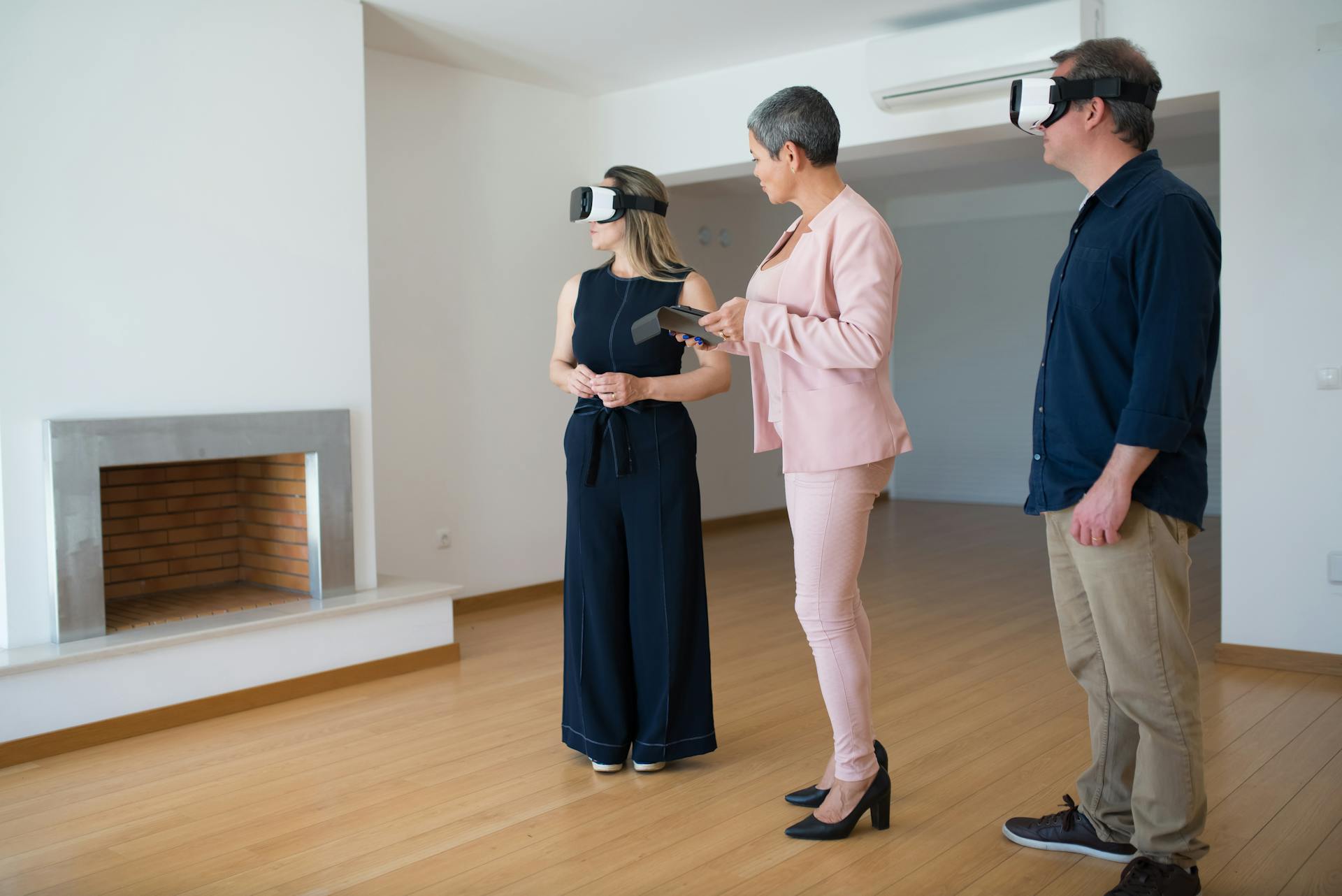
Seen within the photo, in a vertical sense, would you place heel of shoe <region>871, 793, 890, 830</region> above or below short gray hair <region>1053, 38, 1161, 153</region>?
below

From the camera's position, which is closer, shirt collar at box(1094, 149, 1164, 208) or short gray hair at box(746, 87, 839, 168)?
shirt collar at box(1094, 149, 1164, 208)

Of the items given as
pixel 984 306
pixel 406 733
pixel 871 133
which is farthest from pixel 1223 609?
pixel 984 306

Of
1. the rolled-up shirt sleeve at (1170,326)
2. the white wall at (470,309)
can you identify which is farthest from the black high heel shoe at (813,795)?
the white wall at (470,309)

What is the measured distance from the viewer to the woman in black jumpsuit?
9.59ft

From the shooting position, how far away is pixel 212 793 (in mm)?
2891

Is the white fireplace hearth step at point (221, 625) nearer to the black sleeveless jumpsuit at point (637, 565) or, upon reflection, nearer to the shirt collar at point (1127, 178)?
the black sleeveless jumpsuit at point (637, 565)

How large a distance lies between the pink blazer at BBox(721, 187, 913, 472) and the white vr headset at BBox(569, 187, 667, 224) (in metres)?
0.76

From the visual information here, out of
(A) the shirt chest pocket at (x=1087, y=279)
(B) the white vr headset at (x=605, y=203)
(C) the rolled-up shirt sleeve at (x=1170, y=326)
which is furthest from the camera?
(B) the white vr headset at (x=605, y=203)

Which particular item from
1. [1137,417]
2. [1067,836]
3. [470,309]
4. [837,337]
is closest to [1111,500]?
[1137,417]

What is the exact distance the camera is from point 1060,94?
2062mm

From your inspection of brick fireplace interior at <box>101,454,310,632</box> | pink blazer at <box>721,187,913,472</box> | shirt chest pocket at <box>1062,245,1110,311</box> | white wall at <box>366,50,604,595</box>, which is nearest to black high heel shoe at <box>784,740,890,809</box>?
pink blazer at <box>721,187,913,472</box>

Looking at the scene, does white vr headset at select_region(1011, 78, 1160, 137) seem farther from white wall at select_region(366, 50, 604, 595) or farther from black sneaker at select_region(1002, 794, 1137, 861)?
white wall at select_region(366, 50, 604, 595)

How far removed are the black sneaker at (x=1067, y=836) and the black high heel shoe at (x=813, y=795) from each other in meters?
0.32

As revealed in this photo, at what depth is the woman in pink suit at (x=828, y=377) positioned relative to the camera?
2.20m
